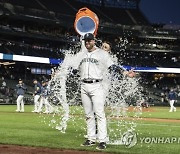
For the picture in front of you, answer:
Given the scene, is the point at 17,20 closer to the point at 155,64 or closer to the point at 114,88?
the point at 155,64

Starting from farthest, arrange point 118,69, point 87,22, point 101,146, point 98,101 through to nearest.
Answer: point 87,22 < point 118,69 < point 98,101 < point 101,146

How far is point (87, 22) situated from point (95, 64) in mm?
1922

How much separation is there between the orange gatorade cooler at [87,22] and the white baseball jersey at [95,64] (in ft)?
4.50

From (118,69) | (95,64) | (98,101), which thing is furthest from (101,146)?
(118,69)

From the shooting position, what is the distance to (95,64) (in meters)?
8.79

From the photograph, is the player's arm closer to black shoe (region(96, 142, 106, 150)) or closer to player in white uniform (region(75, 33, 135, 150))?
player in white uniform (region(75, 33, 135, 150))

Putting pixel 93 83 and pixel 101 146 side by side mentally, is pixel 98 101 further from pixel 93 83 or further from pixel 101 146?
pixel 101 146

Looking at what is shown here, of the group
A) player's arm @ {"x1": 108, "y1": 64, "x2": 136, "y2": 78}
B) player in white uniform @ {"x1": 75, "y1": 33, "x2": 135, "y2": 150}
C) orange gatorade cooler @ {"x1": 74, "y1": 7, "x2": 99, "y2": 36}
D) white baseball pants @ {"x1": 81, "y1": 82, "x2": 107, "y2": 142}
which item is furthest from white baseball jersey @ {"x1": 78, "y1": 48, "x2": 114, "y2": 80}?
orange gatorade cooler @ {"x1": 74, "y1": 7, "x2": 99, "y2": 36}

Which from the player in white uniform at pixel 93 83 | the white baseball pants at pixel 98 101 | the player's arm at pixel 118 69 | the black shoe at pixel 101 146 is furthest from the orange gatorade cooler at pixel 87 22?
the black shoe at pixel 101 146

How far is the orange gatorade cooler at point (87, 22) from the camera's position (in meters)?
10.2

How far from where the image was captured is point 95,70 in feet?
28.7

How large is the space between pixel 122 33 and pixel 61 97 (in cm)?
5396

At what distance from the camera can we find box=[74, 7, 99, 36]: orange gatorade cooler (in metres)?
10.2

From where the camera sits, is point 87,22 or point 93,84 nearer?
point 93,84
